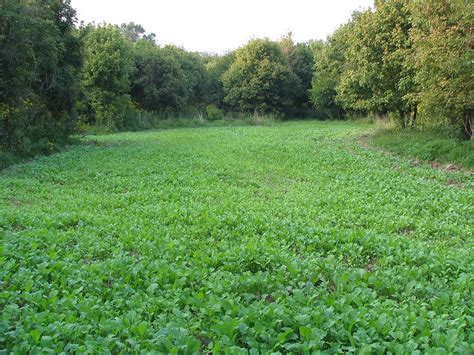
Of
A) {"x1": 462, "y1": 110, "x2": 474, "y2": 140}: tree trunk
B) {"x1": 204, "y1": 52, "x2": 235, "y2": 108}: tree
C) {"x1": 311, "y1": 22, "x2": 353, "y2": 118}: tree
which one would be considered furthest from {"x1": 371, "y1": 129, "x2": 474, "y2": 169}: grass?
{"x1": 204, "y1": 52, "x2": 235, "y2": 108}: tree

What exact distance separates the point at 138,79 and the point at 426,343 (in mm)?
39397

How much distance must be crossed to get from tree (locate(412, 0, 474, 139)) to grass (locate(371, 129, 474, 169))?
1198 mm

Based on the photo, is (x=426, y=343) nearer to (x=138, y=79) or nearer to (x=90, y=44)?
(x=90, y=44)

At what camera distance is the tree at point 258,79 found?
4634 centimetres

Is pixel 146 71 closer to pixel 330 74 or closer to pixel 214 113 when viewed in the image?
pixel 214 113

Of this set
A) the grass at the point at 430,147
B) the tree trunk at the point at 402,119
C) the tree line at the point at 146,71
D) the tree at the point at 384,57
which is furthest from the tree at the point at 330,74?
the grass at the point at 430,147

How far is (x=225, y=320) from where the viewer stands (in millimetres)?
3922

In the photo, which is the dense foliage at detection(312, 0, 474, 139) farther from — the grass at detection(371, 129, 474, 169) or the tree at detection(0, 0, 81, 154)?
the tree at detection(0, 0, 81, 154)

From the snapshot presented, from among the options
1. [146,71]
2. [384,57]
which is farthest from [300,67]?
[384,57]

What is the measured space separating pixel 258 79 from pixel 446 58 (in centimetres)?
3217

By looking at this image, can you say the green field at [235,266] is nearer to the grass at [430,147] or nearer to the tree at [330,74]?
the grass at [430,147]

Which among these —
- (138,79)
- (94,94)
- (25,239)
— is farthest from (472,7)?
(138,79)

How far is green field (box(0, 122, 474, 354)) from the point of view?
12.5 feet

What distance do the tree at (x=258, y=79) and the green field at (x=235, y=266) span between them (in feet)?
117
